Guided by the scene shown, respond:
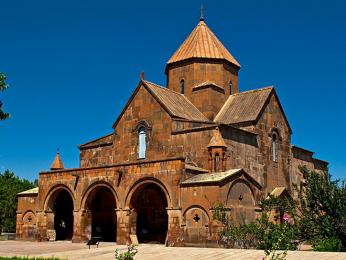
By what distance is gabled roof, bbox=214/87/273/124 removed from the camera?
1038 inches

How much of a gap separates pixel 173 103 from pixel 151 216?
20.9 feet

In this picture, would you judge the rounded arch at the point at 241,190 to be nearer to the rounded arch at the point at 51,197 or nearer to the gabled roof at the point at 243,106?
the gabled roof at the point at 243,106

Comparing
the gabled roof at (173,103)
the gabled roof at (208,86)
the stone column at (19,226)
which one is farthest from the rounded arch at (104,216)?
the gabled roof at (208,86)

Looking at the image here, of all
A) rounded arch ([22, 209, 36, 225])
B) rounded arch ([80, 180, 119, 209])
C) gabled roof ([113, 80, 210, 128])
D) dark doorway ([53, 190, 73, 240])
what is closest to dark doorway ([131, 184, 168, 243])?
rounded arch ([80, 180, 119, 209])

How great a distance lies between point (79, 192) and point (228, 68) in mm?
11881

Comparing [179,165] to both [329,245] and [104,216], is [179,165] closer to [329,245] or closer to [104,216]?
[104,216]

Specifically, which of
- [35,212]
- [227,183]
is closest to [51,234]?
[35,212]

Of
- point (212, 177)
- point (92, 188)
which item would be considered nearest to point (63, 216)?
point (92, 188)

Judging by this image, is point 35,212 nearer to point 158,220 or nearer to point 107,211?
point 107,211

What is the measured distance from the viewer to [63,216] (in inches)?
1083

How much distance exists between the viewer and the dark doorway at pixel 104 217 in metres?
26.0

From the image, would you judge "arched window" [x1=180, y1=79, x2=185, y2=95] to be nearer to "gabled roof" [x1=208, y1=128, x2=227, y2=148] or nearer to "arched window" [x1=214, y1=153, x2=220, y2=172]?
"gabled roof" [x1=208, y1=128, x2=227, y2=148]

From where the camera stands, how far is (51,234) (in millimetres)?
25891

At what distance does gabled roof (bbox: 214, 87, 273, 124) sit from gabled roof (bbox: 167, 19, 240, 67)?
2720 millimetres
